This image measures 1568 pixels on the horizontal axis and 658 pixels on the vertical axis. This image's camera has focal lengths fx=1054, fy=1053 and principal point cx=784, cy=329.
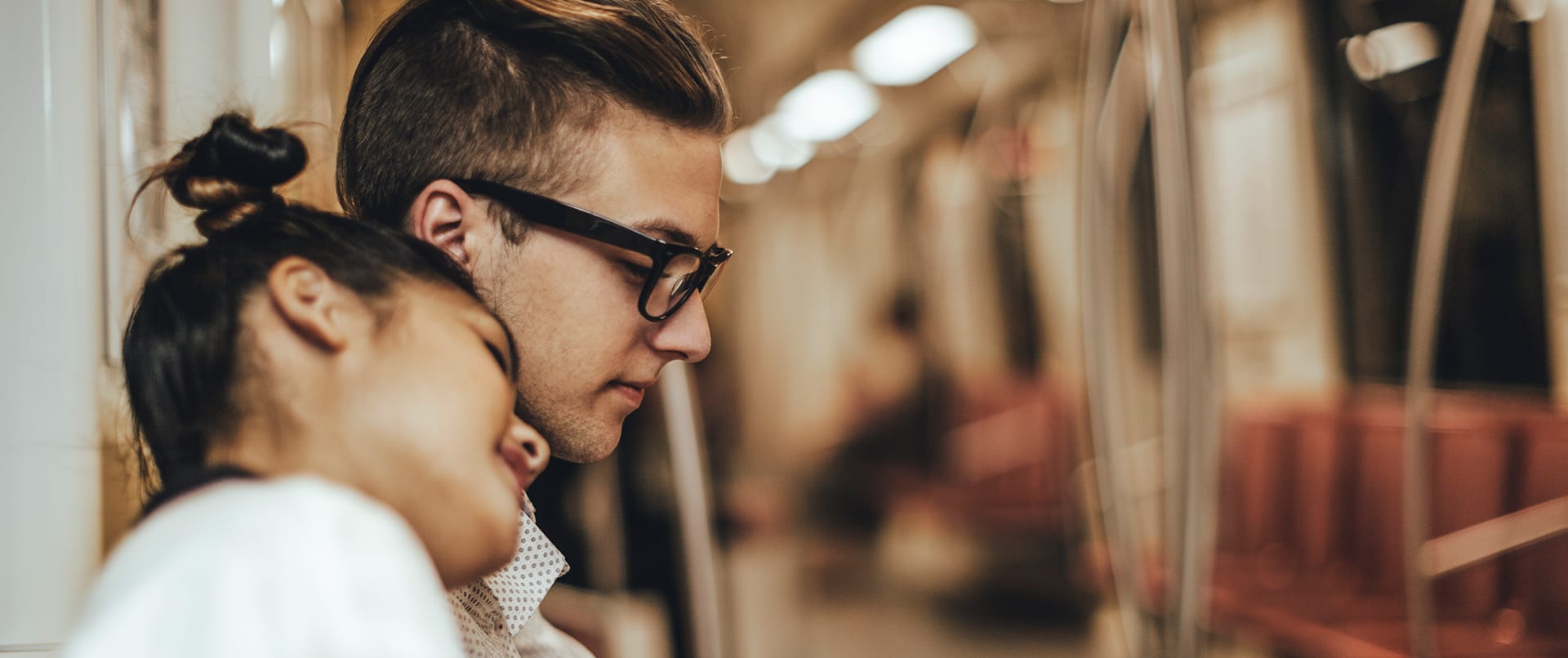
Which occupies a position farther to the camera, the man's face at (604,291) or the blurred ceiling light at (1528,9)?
the blurred ceiling light at (1528,9)

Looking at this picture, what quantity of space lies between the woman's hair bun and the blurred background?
0.70 ft

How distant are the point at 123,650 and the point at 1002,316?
8.82 m

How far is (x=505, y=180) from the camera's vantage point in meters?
1.09

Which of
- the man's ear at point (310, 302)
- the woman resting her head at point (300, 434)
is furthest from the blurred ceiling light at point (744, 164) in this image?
the man's ear at point (310, 302)

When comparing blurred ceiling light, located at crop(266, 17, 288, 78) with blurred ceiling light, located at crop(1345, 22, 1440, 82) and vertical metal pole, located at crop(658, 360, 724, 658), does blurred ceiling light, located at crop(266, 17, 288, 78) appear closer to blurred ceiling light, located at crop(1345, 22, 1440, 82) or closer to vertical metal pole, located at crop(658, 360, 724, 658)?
vertical metal pole, located at crop(658, 360, 724, 658)

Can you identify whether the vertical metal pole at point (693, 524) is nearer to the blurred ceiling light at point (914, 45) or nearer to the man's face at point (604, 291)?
the man's face at point (604, 291)

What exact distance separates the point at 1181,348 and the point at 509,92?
1.34 m

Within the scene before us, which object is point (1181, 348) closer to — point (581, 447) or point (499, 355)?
point (581, 447)

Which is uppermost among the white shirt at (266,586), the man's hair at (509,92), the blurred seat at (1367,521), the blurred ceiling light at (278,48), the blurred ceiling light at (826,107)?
the blurred ceiling light at (826,107)

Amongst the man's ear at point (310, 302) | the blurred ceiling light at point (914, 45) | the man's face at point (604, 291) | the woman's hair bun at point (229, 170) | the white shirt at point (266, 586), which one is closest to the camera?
the white shirt at point (266, 586)

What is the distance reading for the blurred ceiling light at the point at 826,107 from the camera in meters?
7.88

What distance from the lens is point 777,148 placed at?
33.4 feet

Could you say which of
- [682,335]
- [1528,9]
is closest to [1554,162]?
[1528,9]

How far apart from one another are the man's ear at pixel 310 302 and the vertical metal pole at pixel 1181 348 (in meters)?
1.56
